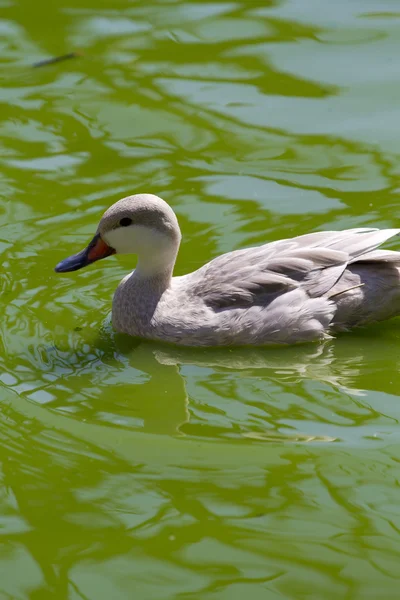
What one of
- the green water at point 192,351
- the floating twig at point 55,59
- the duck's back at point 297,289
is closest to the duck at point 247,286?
the duck's back at point 297,289

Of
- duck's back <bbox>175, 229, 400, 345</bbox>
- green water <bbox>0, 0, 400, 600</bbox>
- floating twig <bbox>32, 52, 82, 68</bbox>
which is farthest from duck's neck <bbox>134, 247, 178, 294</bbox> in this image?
floating twig <bbox>32, 52, 82, 68</bbox>

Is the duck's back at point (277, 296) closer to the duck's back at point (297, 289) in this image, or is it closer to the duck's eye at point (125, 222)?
the duck's back at point (297, 289)

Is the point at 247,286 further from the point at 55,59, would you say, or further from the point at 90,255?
the point at 55,59

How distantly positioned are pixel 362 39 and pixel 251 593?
24.6 ft

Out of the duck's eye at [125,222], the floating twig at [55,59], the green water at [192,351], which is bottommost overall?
the green water at [192,351]

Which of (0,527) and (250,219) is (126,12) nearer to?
(250,219)

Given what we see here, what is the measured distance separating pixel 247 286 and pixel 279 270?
0.78 feet

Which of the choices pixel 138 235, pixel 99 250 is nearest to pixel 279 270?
pixel 138 235

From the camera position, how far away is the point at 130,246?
728 cm

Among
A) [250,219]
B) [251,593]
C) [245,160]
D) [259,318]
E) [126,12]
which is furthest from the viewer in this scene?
[126,12]

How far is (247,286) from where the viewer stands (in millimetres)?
7113

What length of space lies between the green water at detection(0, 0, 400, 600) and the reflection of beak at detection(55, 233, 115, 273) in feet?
1.45

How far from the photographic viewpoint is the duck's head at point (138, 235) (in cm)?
713

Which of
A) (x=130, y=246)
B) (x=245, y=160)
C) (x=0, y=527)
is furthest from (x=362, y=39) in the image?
(x=0, y=527)
